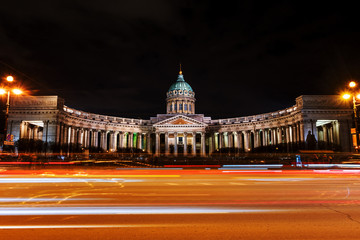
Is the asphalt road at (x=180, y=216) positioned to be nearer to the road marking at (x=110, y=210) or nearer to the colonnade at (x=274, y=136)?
the road marking at (x=110, y=210)

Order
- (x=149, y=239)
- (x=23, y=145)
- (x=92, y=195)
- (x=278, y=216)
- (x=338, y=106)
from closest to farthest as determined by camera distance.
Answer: (x=149, y=239)
(x=278, y=216)
(x=92, y=195)
(x=23, y=145)
(x=338, y=106)

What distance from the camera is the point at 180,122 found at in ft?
326

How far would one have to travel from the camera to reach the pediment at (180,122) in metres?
99.1

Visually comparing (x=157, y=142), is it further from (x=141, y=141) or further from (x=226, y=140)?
(x=226, y=140)

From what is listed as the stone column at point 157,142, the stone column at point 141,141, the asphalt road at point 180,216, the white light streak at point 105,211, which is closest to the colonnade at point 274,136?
the stone column at point 157,142

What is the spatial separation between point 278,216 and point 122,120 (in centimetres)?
9579

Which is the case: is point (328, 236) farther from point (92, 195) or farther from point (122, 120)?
point (122, 120)

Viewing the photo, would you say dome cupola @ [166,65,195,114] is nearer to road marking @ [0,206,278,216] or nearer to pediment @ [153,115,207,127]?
pediment @ [153,115,207,127]

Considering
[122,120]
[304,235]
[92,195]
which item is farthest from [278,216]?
[122,120]

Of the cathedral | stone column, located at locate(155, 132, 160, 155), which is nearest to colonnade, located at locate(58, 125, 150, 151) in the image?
the cathedral

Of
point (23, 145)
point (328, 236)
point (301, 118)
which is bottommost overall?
point (328, 236)

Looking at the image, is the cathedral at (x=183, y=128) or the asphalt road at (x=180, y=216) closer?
the asphalt road at (x=180, y=216)

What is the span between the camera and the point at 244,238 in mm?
6617

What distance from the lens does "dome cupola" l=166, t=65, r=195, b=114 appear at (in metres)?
125
